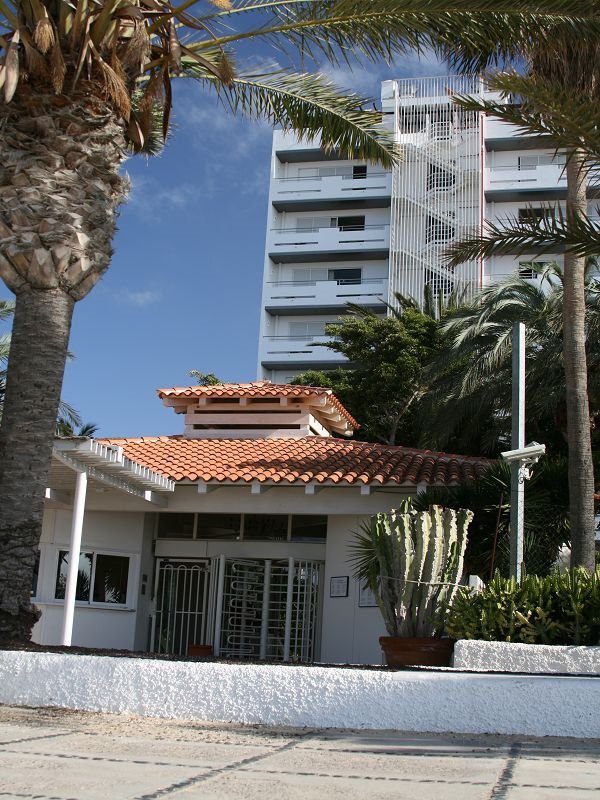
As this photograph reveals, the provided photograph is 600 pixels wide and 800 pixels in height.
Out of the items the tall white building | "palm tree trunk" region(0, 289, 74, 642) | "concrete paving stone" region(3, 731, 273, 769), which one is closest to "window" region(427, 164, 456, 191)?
the tall white building

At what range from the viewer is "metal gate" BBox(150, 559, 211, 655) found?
18.5m

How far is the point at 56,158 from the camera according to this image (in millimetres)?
10039

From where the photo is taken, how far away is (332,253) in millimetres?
59188

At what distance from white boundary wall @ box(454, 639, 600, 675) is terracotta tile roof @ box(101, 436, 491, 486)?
22.1ft

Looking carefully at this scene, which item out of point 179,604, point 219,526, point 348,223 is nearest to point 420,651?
point 219,526

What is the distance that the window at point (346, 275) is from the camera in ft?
193

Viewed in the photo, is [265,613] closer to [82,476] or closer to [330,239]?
[82,476]

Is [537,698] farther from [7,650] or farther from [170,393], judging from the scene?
[170,393]

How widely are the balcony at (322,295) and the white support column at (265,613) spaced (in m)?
39.9

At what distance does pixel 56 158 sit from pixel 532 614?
698 cm

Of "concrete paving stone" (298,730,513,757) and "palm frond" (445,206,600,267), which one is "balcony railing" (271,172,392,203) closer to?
"palm frond" (445,206,600,267)

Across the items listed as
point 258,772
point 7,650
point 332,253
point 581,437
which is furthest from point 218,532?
point 332,253

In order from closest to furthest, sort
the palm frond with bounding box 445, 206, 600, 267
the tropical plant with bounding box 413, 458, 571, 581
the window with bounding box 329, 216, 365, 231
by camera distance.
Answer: the palm frond with bounding box 445, 206, 600, 267, the tropical plant with bounding box 413, 458, 571, 581, the window with bounding box 329, 216, 365, 231

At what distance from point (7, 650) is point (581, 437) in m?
9.29
